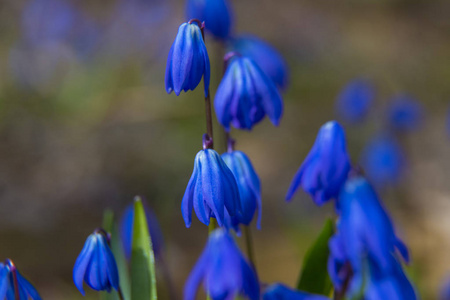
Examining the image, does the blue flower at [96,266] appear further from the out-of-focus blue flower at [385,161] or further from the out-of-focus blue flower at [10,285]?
the out-of-focus blue flower at [385,161]

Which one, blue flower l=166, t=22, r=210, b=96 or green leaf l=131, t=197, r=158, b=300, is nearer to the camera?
blue flower l=166, t=22, r=210, b=96

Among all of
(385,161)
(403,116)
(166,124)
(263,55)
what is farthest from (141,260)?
(166,124)

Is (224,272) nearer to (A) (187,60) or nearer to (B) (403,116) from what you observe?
(A) (187,60)

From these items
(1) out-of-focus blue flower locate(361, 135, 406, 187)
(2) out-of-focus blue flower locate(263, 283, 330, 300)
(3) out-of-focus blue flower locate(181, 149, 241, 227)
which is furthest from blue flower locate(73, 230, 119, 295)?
(1) out-of-focus blue flower locate(361, 135, 406, 187)

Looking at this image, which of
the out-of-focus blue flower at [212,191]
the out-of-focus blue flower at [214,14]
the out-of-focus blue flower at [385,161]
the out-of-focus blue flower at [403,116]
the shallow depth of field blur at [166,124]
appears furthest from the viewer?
the shallow depth of field blur at [166,124]

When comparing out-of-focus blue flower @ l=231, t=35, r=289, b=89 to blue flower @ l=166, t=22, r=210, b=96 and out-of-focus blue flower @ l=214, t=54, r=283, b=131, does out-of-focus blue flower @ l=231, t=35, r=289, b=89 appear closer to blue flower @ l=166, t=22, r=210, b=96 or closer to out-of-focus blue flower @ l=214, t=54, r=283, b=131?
out-of-focus blue flower @ l=214, t=54, r=283, b=131

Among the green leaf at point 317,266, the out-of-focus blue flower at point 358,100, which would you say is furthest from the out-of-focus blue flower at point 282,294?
the out-of-focus blue flower at point 358,100
